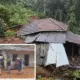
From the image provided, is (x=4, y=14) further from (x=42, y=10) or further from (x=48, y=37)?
(x=42, y=10)

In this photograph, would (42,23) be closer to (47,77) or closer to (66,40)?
(66,40)

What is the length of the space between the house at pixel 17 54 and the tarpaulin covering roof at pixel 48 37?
17.0 ft

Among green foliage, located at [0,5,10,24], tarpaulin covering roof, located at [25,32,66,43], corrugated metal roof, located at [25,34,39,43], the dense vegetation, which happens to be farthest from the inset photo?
green foliage, located at [0,5,10,24]

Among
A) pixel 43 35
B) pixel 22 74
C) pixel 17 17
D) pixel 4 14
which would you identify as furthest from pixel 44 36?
pixel 22 74

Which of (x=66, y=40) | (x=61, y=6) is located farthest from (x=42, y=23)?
(x=61, y=6)

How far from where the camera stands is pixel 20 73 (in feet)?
39.5

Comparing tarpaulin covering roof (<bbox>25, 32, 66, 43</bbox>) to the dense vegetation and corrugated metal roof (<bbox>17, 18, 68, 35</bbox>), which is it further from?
the dense vegetation

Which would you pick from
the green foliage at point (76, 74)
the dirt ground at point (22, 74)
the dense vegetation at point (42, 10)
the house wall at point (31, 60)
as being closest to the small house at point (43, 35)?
the green foliage at point (76, 74)

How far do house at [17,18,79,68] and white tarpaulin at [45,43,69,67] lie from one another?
0.08 m

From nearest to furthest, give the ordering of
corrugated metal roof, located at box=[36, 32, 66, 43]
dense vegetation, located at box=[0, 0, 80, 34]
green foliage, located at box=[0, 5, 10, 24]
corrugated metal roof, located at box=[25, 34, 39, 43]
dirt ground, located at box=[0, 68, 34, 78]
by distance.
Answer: dirt ground, located at box=[0, 68, 34, 78], corrugated metal roof, located at box=[36, 32, 66, 43], corrugated metal roof, located at box=[25, 34, 39, 43], green foliage, located at box=[0, 5, 10, 24], dense vegetation, located at box=[0, 0, 80, 34]

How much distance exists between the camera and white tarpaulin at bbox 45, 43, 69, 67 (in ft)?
53.2

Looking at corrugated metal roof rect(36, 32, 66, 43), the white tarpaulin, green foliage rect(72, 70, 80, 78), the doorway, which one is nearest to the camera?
the doorway

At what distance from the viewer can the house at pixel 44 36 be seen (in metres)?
17.1

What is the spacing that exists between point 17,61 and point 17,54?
0.99ft
